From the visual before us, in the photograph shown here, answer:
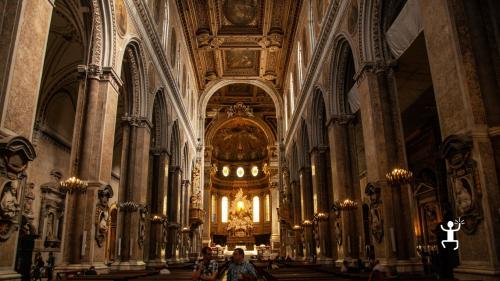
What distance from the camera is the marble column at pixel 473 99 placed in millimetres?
6031

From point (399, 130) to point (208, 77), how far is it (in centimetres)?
2361

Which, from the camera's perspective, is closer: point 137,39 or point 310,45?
point 137,39

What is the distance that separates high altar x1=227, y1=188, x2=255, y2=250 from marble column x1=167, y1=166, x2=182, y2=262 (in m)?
23.8

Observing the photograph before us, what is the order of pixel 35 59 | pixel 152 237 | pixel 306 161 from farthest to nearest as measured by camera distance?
pixel 306 161 < pixel 152 237 < pixel 35 59

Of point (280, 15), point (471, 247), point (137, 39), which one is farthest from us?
point (280, 15)

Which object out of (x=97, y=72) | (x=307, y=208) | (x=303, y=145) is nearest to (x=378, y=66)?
(x=97, y=72)

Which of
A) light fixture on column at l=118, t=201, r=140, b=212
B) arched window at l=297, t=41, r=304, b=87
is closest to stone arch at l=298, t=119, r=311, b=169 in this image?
arched window at l=297, t=41, r=304, b=87

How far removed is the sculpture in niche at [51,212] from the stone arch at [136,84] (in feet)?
19.1

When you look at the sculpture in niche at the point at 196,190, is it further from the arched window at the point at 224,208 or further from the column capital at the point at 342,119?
the arched window at the point at 224,208

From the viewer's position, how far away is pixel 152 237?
17.7 metres

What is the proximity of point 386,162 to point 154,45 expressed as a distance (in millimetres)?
10861

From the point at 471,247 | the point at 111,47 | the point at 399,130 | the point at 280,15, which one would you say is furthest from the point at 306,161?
the point at 471,247

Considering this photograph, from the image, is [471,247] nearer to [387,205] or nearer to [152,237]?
[387,205]

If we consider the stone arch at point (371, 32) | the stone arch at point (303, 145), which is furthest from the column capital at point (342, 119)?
the stone arch at point (303, 145)
